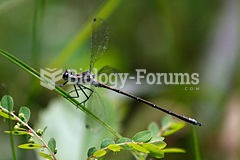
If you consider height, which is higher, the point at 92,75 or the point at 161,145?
the point at 92,75

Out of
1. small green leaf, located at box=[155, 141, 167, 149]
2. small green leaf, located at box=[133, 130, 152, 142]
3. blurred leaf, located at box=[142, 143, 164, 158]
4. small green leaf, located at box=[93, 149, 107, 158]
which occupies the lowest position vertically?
small green leaf, located at box=[93, 149, 107, 158]

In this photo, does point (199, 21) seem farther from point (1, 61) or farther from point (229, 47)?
point (1, 61)

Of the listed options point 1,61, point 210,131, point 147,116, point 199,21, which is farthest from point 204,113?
point 1,61

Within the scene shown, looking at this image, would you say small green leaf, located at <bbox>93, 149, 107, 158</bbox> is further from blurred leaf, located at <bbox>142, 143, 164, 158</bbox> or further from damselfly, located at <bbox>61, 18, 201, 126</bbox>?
damselfly, located at <bbox>61, 18, 201, 126</bbox>

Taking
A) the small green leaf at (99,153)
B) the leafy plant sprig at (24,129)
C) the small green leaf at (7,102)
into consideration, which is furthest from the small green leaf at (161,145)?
the small green leaf at (7,102)

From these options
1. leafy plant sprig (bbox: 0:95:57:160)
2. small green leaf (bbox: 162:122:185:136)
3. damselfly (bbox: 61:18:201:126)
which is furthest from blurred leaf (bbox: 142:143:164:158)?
damselfly (bbox: 61:18:201:126)

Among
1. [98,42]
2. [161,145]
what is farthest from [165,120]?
[98,42]

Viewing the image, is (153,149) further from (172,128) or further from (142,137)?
(172,128)
